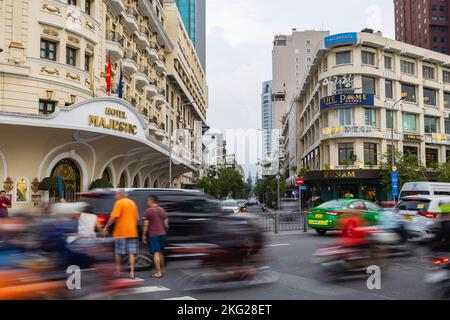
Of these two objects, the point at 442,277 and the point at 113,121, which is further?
the point at 113,121

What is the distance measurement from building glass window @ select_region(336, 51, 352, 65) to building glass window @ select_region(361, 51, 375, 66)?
57.5 inches

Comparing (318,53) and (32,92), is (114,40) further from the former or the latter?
(318,53)

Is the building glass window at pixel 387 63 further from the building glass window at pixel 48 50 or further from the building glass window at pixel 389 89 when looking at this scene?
the building glass window at pixel 48 50

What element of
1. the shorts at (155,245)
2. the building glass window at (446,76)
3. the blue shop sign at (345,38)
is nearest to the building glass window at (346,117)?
the blue shop sign at (345,38)

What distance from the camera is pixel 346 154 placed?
1721 inches

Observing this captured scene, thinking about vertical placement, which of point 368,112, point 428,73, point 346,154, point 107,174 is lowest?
point 107,174

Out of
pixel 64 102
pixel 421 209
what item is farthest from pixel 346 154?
pixel 421 209

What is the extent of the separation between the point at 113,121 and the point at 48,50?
5.43 m

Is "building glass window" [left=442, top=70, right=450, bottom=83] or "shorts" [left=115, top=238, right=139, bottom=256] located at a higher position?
"building glass window" [left=442, top=70, right=450, bottom=83]

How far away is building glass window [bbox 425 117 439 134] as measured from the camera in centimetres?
4953

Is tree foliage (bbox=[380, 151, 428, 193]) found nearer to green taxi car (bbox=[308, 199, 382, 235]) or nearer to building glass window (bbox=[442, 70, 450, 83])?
building glass window (bbox=[442, 70, 450, 83])

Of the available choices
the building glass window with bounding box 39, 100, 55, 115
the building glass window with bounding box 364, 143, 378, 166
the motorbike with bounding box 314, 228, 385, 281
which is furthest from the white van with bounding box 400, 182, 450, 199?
the building glass window with bounding box 39, 100, 55, 115

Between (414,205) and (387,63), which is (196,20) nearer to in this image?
(387,63)

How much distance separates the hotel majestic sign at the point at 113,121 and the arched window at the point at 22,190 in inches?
175
